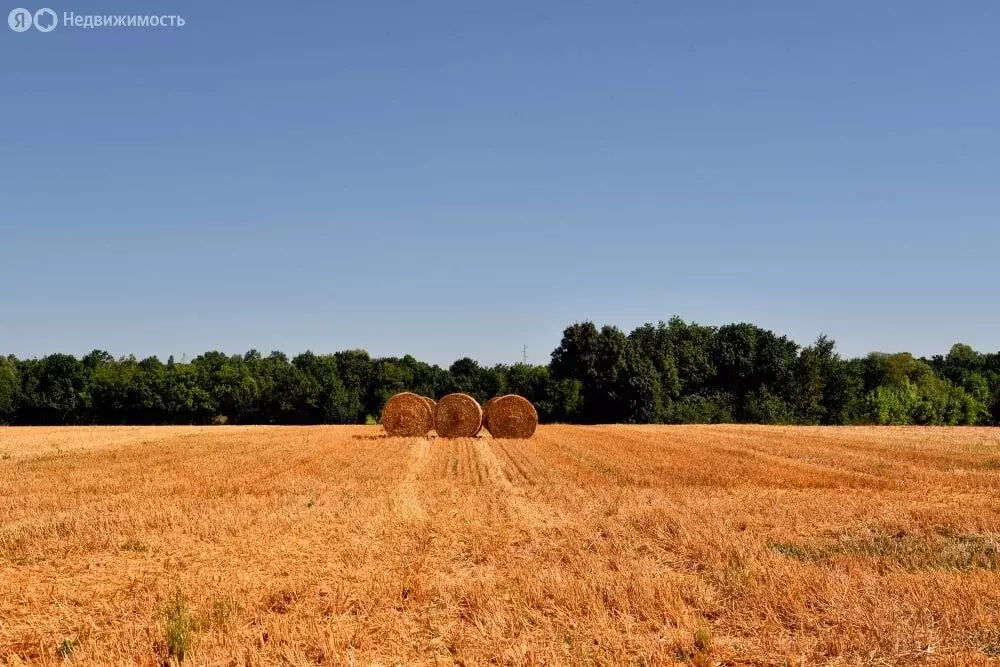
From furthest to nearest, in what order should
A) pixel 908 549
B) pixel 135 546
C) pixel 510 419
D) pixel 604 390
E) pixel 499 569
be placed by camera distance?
1. pixel 604 390
2. pixel 510 419
3. pixel 135 546
4. pixel 908 549
5. pixel 499 569

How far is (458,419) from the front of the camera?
30.8 metres

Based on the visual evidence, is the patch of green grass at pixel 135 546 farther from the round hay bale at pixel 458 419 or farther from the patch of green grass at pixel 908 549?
the round hay bale at pixel 458 419

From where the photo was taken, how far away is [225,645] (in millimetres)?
6285

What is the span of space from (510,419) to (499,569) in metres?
22.5

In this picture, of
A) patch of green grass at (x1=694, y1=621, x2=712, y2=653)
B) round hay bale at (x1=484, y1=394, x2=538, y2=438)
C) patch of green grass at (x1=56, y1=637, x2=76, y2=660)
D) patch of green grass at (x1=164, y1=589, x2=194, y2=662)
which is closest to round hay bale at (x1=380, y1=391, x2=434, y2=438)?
round hay bale at (x1=484, y1=394, x2=538, y2=438)

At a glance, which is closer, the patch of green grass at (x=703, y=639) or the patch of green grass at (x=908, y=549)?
the patch of green grass at (x=703, y=639)

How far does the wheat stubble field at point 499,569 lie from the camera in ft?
20.7

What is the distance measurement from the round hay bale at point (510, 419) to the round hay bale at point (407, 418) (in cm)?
237

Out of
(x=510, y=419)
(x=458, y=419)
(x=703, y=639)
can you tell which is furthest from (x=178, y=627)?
(x=510, y=419)

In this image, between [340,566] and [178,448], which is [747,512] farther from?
[178,448]

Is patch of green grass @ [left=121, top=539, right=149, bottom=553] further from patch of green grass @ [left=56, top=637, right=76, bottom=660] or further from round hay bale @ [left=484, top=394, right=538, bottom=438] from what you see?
round hay bale @ [left=484, top=394, right=538, bottom=438]

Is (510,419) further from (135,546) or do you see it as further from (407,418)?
A: (135,546)

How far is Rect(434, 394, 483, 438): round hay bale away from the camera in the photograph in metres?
30.6

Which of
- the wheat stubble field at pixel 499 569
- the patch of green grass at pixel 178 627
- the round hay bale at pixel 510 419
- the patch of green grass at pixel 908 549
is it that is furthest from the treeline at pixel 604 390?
the patch of green grass at pixel 178 627
